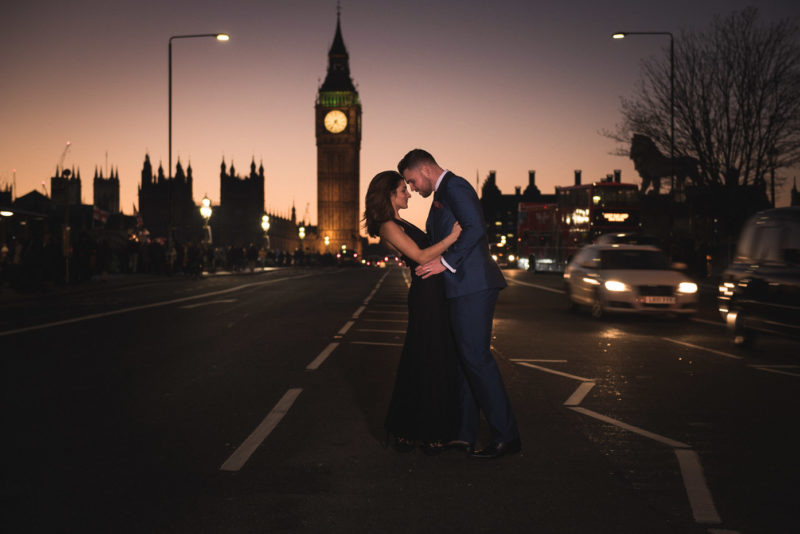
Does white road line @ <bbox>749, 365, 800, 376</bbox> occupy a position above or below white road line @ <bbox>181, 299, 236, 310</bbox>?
above

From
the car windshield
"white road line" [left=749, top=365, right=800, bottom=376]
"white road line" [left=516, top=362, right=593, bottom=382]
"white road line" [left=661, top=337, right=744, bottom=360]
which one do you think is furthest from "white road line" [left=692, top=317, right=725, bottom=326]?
"white road line" [left=516, top=362, right=593, bottom=382]

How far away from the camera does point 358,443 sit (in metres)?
5.58

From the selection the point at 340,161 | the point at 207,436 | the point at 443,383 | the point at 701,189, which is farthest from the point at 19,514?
the point at 340,161

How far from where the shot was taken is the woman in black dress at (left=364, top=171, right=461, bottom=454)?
5004mm

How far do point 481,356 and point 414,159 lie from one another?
1.29 m

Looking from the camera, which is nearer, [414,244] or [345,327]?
[414,244]

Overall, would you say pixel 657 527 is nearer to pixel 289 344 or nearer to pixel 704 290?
pixel 289 344

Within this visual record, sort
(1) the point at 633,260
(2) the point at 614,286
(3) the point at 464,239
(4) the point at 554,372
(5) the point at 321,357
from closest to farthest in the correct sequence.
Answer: (3) the point at 464,239 → (4) the point at 554,372 → (5) the point at 321,357 → (2) the point at 614,286 → (1) the point at 633,260

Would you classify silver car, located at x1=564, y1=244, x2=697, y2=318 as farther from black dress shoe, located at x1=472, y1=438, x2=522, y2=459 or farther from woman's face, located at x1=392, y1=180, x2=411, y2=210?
woman's face, located at x1=392, y1=180, x2=411, y2=210

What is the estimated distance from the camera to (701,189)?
126ft

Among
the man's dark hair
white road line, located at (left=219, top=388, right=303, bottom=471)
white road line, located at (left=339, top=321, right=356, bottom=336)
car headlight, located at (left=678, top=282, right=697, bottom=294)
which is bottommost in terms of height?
white road line, located at (left=339, top=321, right=356, bottom=336)

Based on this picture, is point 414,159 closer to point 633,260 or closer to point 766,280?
point 766,280

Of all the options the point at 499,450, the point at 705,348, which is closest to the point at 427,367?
the point at 499,450

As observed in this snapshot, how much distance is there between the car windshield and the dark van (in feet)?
17.5
